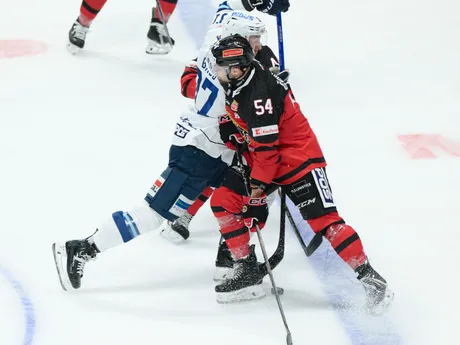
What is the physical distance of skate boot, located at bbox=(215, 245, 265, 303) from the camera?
3289 mm

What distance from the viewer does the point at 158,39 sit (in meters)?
5.29

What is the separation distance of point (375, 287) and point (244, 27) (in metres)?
1.09

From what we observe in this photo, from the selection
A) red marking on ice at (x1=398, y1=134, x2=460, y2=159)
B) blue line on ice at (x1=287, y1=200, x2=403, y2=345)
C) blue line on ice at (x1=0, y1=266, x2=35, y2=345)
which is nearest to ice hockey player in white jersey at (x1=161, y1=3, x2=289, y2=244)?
blue line on ice at (x1=287, y1=200, x2=403, y2=345)

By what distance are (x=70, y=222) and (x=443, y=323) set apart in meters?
1.66

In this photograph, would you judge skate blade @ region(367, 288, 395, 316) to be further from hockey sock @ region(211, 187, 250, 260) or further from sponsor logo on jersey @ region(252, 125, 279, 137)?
sponsor logo on jersey @ region(252, 125, 279, 137)

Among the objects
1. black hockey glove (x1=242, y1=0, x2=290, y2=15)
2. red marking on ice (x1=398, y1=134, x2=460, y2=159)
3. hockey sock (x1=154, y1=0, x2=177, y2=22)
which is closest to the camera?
black hockey glove (x1=242, y1=0, x2=290, y2=15)

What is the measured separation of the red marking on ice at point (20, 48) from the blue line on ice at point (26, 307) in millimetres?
2169

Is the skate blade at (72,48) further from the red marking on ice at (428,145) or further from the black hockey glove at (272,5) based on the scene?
the red marking on ice at (428,145)

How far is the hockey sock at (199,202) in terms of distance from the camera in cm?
370

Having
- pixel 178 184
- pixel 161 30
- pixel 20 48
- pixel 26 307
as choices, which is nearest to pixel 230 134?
pixel 178 184

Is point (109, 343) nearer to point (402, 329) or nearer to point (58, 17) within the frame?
point (402, 329)

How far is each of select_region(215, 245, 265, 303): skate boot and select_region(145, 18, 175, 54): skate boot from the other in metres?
2.30

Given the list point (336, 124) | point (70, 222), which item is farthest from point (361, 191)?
point (70, 222)

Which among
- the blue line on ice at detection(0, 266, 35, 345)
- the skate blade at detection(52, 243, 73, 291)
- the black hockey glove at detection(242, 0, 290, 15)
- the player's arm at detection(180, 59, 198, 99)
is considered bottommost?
the blue line on ice at detection(0, 266, 35, 345)
